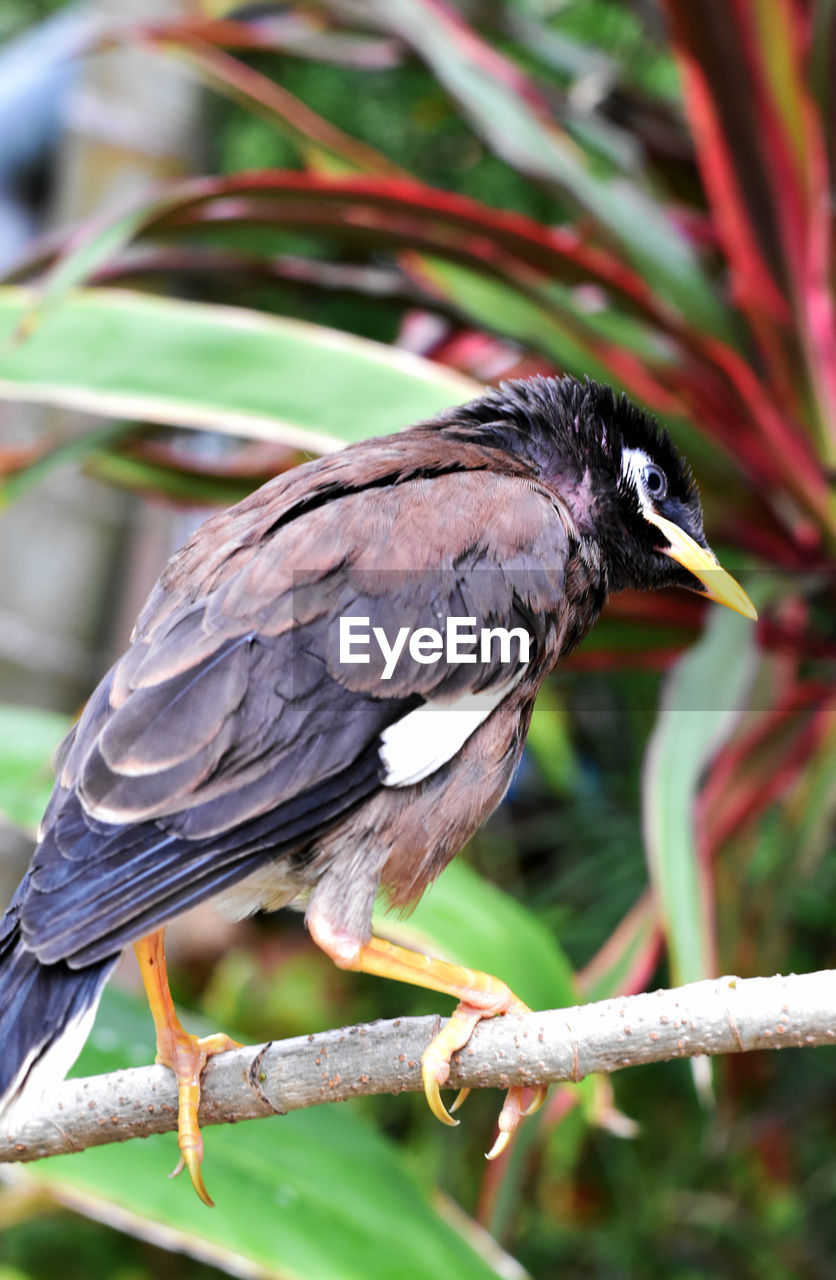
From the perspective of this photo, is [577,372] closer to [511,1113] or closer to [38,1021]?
[511,1113]

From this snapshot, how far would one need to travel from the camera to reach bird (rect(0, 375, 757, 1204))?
2.43 ft

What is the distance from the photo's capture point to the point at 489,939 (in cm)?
120

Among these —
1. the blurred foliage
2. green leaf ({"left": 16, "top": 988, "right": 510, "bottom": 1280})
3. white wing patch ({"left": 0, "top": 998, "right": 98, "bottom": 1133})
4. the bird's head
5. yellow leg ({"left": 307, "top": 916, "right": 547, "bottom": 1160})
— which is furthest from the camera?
the blurred foliage

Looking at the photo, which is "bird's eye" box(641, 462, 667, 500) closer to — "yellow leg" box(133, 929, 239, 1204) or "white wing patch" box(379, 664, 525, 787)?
"white wing patch" box(379, 664, 525, 787)

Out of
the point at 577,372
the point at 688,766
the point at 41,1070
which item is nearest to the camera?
the point at 41,1070

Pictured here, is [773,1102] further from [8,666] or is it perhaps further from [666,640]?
[8,666]

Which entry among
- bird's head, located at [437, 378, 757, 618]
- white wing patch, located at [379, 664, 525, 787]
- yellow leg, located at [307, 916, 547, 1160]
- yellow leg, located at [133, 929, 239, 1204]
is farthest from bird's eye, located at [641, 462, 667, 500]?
yellow leg, located at [133, 929, 239, 1204]

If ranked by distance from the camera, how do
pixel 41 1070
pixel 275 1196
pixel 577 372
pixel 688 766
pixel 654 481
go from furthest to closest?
pixel 577 372, pixel 688 766, pixel 275 1196, pixel 654 481, pixel 41 1070

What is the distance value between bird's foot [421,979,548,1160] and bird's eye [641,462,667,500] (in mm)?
367

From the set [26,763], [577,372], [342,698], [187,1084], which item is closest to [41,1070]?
[187,1084]

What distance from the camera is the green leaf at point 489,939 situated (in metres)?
1.15

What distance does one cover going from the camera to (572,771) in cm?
229

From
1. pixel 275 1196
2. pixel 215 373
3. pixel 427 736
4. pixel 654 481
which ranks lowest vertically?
pixel 275 1196

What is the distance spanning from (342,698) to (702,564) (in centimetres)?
27
